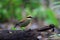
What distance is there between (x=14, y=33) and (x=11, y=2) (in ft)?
4.23

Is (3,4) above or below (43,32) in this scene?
above

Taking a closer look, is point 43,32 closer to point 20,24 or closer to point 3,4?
point 20,24

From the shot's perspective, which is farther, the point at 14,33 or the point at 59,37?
the point at 59,37

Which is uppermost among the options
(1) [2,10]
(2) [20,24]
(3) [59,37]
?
(1) [2,10]

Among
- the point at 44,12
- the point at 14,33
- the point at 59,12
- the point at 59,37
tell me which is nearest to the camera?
the point at 14,33

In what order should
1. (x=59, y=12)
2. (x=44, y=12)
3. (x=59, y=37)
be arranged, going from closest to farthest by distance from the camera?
(x=59, y=37) → (x=44, y=12) → (x=59, y=12)

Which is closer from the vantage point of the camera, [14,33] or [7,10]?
[14,33]

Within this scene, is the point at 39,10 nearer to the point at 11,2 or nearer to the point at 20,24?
the point at 11,2

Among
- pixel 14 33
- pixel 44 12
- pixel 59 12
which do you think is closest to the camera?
pixel 14 33

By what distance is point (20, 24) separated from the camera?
292 centimetres

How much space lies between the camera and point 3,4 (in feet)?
12.3

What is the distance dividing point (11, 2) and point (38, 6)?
1.56 feet

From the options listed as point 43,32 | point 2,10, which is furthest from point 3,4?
point 43,32

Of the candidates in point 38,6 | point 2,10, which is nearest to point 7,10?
point 2,10
